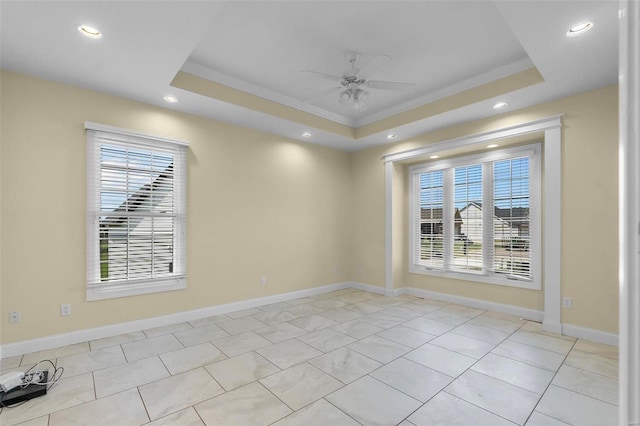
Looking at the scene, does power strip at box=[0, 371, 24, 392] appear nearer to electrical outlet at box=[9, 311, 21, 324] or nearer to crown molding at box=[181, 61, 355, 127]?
electrical outlet at box=[9, 311, 21, 324]

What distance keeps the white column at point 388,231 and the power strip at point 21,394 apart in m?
4.62

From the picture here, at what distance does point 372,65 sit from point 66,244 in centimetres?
392

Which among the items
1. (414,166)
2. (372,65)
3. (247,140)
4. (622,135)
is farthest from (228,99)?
(622,135)

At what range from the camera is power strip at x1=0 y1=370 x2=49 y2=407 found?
7.72 ft

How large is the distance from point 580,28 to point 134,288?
16.7 ft

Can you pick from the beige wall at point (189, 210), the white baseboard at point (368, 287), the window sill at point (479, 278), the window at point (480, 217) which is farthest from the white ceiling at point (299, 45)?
the white baseboard at point (368, 287)

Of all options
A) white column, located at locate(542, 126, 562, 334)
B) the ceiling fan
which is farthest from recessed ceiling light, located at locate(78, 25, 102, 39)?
white column, located at locate(542, 126, 562, 334)

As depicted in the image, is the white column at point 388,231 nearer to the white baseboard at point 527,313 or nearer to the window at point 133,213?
the white baseboard at point 527,313

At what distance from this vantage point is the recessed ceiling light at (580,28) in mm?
2542

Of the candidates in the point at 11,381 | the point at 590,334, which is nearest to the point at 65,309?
the point at 11,381

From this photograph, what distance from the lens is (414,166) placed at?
5871 mm

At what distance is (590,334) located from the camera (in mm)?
3566

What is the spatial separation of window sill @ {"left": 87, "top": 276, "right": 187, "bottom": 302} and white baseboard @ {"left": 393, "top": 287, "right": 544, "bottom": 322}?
11.6 ft
